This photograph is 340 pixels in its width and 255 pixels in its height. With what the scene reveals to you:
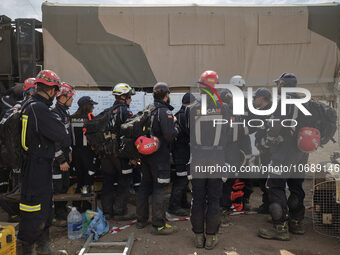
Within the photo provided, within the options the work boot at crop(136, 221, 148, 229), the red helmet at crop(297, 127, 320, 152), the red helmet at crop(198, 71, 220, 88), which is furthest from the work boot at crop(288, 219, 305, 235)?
the red helmet at crop(198, 71, 220, 88)

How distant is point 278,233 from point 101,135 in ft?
9.18

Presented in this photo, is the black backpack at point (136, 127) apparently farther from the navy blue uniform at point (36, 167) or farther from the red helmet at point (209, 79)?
the navy blue uniform at point (36, 167)

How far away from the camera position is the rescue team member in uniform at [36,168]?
3.26 m

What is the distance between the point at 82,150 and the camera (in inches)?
195

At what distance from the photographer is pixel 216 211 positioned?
150 inches

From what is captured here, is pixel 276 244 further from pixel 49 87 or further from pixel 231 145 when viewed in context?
pixel 49 87

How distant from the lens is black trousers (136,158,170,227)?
4.25 metres

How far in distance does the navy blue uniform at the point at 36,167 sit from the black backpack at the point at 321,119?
119 inches

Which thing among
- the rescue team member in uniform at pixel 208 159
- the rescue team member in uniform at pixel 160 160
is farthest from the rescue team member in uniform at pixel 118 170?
the rescue team member in uniform at pixel 208 159

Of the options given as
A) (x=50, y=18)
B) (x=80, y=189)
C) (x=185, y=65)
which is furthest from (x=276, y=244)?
(x=50, y=18)

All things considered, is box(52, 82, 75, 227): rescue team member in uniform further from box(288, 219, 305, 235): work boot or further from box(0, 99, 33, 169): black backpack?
box(288, 219, 305, 235): work boot

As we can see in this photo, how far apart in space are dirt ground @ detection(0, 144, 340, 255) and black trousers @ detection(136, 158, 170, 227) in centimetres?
23

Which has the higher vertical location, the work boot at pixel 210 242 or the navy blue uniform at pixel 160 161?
the navy blue uniform at pixel 160 161

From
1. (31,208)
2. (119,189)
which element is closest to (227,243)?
(119,189)
